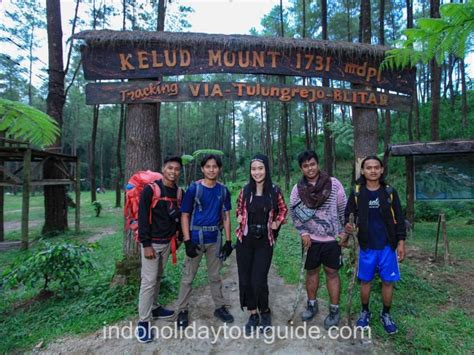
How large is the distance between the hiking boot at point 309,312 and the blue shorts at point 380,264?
709 millimetres

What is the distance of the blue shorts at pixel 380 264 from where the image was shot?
9.95 ft

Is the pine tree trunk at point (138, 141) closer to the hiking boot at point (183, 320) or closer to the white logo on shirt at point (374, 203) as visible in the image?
the hiking boot at point (183, 320)

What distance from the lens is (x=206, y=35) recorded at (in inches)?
167

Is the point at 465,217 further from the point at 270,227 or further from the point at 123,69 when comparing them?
the point at 123,69

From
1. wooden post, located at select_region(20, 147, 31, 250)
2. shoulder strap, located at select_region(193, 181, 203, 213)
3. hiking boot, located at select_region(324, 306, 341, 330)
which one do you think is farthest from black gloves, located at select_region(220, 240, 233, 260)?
wooden post, located at select_region(20, 147, 31, 250)

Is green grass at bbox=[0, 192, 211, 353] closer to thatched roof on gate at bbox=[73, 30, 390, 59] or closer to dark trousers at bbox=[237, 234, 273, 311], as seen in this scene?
dark trousers at bbox=[237, 234, 273, 311]

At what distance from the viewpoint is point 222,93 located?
429cm

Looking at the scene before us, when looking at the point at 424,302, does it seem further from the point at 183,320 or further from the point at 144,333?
the point at 144,333

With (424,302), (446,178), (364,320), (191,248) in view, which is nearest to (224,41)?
(191,248)

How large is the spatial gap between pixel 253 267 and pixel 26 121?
3.29 meters

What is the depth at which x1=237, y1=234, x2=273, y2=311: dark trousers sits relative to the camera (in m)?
3.11

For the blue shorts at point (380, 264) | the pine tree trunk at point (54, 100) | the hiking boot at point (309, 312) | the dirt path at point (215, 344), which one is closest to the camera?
the dirt path at point (215, 344)

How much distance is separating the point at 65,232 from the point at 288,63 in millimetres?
8995

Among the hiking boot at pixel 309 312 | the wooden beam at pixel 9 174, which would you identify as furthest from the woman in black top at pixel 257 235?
the wooden beam at pixel 9 174
